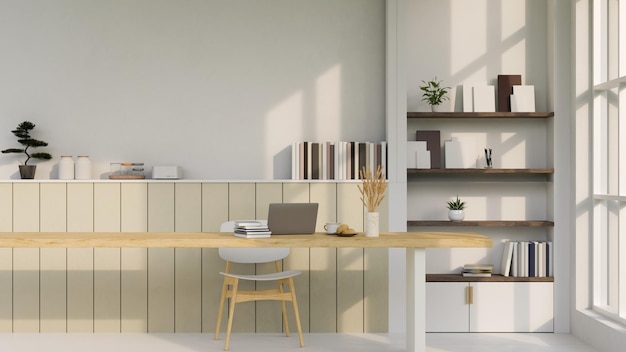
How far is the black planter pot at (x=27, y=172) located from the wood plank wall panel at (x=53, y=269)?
5.4 inches

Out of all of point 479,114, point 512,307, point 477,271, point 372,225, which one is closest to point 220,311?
point 372,225

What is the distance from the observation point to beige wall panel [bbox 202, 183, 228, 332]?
540 centimetres

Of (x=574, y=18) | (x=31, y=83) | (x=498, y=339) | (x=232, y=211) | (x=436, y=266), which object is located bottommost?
(x=498, y=339)

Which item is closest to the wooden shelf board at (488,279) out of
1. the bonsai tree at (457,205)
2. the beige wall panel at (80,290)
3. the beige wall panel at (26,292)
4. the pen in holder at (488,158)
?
the bonsai tree at (457,205)

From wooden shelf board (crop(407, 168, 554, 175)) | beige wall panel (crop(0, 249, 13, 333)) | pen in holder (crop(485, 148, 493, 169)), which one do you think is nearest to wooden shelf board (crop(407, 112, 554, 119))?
pen in holder (crop(485, 148, 493, 169))

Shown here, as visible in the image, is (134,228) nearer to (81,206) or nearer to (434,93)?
(81,206)

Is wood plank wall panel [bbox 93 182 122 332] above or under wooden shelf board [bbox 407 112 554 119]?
under

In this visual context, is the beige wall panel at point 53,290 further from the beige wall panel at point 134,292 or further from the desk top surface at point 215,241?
the desk top surface at point 215,241

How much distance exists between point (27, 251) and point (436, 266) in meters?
3.11

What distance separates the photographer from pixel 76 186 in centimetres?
540

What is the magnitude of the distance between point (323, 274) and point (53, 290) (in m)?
2.01

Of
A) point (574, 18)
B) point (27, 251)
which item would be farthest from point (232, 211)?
point (574, 18)

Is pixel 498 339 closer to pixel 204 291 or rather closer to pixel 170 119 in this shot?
pixel 204 291

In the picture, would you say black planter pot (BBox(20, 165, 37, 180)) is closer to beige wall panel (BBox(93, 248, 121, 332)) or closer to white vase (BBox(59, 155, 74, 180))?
white vase (BBox(59, 155, 74, 180))
